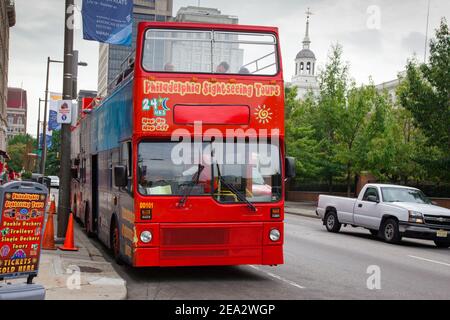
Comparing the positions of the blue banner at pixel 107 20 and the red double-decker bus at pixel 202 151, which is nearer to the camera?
the red double-decker bus at pixel 202 151

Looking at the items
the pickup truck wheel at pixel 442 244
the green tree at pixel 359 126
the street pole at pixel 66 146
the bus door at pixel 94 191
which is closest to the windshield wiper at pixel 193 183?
the street pole at pixel 66 146

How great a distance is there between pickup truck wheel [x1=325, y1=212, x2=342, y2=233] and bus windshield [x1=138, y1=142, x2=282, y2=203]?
12.4 meters

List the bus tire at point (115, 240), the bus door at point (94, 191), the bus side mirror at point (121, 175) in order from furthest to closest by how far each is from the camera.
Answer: the bus door at point (94, 191), the bus tire at point (115, 240), the bus side mirror at point (121, 175)

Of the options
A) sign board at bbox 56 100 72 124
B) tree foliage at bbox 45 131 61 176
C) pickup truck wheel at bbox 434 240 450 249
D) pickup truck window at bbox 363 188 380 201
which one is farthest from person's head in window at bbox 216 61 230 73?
tree foliage at bbox 45 131 61 176

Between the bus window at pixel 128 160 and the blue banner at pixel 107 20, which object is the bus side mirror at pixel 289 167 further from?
the blue banner at pixel 107 20

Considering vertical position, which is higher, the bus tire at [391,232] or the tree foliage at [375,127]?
the tree foliage at [375,127]

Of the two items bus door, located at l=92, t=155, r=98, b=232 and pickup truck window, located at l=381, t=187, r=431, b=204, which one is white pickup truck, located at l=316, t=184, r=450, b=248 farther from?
bus door, located at l=92, t=155, r=98, b=232

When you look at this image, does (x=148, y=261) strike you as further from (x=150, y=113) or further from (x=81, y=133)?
(x=81, y=133)

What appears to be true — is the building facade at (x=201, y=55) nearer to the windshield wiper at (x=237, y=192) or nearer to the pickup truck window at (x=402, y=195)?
the windshield wiper at (x=237, y=192)

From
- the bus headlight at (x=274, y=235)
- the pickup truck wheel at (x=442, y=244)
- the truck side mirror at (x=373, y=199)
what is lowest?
the pickup truck wheel at (x=442, y=244)

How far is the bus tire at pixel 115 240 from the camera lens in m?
11.9

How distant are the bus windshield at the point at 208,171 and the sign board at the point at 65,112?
17.5 ft

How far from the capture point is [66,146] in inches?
601

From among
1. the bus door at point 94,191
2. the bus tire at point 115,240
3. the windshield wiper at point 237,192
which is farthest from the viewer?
the bus door at point 94,191
